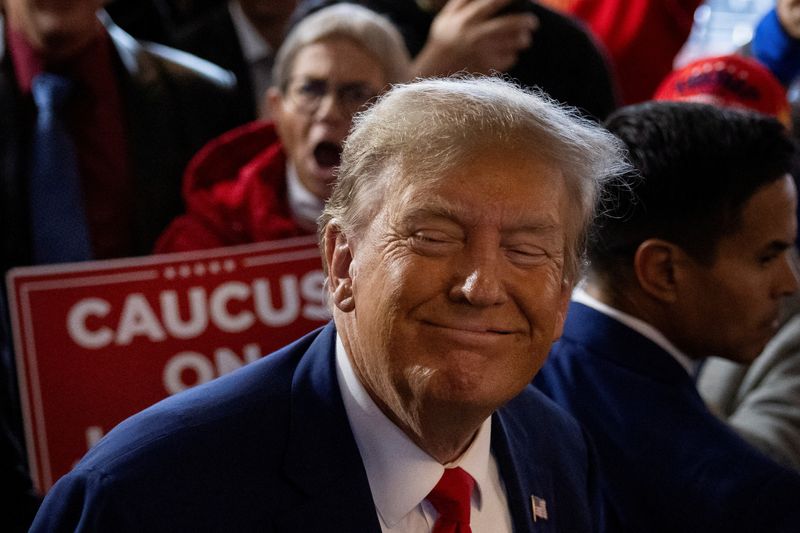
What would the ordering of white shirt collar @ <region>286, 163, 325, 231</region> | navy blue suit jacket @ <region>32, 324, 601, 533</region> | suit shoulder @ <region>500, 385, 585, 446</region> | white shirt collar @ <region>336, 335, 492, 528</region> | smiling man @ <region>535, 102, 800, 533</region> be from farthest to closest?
white shirt collar @ <region>286, 163, 325, 231</region>, smiling man @ <region>535, 102, 800, 533</region>, suit shoulder @ <region>500, 385, 585, 446</region>, white shirt collar @ <region>336, 335, 492, 528</region>, navy blue suit jacket @ <region>32, 324, 601, 533</region>

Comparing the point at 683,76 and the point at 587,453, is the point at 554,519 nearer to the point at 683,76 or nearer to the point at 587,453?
the point at 587,453

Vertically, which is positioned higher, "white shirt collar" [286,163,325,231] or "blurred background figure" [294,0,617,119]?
"blurred background figure" [294,0,617,119]

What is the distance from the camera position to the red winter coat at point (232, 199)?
9.86ft

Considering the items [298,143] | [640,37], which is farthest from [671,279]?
[640,37]

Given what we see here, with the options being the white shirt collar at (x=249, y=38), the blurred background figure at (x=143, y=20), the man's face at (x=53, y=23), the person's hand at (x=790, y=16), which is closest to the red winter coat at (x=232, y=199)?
the man's face at (x=53, y=23)

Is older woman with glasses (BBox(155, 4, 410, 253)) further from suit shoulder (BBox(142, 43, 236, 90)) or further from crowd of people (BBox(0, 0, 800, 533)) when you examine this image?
suit shoulder (BBox(142, 43, 236, 90))

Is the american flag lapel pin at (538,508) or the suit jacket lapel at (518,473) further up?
the suit jacket lapel at (518,473)

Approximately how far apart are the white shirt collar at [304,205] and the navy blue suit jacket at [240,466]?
51.8 inches

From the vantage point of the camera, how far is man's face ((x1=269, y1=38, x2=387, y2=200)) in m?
3.13

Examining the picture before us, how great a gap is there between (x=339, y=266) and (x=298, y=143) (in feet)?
5.07

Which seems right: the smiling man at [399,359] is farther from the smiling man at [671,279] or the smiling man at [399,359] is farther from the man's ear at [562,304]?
the smiling man at [671,279]

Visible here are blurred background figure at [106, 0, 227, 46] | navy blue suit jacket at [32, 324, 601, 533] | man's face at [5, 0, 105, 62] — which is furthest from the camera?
blurred background figure at [106, 0, 227, 46]

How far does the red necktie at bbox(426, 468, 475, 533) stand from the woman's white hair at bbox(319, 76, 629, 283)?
34 cm

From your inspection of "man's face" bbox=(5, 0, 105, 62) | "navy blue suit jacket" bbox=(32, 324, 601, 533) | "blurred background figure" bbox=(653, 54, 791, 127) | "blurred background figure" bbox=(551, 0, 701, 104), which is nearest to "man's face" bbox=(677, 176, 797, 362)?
"navy blue suit jacket" bbox=(32, 324, 601, 533)
